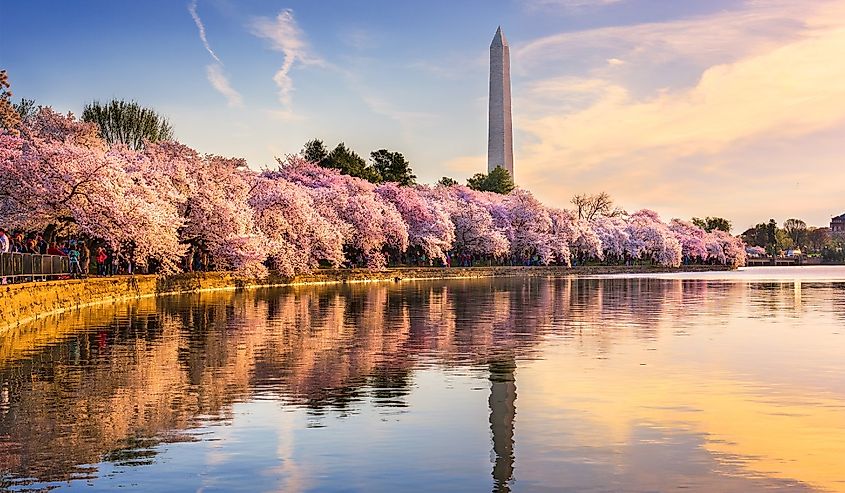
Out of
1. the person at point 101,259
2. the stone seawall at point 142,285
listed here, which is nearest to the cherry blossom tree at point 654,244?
the stone seawall at point 142,285

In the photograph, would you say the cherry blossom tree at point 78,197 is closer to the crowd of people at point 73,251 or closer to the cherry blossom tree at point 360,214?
the crowd of people at point 73,251

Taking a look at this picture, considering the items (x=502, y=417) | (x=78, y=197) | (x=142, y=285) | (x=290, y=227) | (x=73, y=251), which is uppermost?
(x=78, y=197)

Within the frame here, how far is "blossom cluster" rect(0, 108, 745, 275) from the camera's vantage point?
50250mm

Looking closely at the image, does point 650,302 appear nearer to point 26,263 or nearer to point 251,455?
point 26,263

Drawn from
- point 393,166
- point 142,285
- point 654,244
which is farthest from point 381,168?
point 142,285

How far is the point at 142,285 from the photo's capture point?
54.3 metres

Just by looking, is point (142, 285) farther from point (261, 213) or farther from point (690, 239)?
point (690, 239)

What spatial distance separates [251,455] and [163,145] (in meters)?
60.8

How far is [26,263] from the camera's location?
117 feet

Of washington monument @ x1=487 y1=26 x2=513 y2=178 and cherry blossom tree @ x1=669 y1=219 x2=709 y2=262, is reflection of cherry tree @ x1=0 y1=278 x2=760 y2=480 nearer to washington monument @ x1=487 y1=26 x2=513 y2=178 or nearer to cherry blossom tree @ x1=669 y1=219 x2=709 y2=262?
washington monument @ x1=487 y1=26 x2=513 y2=178

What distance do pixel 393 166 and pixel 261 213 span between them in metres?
69.4

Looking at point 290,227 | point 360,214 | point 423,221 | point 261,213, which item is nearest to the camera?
point 261,213

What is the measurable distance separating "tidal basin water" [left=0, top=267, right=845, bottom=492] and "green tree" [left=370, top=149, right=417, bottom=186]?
371 ft

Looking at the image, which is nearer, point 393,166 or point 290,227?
point 290,227
